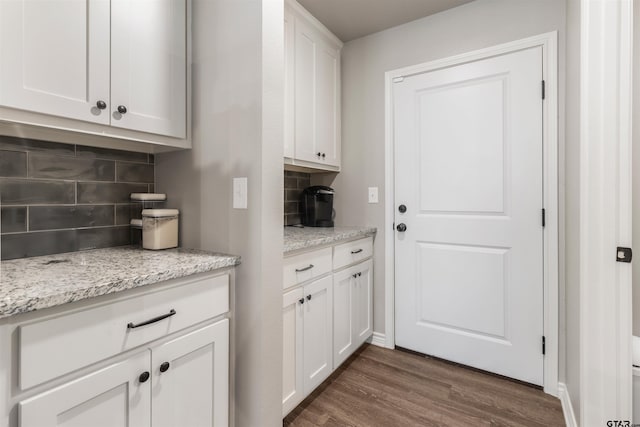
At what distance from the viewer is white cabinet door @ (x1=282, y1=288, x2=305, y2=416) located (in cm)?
147

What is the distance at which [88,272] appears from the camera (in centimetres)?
94

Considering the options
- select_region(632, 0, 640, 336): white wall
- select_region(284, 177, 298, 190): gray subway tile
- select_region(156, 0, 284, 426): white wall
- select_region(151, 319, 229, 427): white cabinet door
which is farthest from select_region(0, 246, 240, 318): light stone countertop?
select_region(632, 0, 640, 336): white wall

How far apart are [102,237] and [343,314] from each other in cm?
139

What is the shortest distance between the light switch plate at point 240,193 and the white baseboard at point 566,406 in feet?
5.89

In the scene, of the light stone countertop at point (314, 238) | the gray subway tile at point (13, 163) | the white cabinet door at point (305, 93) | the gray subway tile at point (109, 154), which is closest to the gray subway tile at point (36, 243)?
the gray subway tile at point (13, 163)

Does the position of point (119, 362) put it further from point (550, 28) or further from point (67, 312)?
point (550, 28)

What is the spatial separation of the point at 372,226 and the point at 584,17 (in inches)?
63.1

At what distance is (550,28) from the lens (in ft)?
5.81

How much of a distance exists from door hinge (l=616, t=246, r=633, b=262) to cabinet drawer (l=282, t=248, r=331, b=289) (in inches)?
49.2

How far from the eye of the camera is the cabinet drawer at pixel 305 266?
1.48m

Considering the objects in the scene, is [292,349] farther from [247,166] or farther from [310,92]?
[310,92]

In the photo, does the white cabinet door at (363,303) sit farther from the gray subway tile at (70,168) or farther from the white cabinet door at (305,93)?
the gray subway tile at (70,168)

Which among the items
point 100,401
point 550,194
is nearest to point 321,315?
point 100,401

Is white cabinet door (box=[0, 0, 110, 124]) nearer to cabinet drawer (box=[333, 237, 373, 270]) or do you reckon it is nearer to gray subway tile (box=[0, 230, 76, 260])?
gray subway tile (box=[0, 230, 76, 260])
